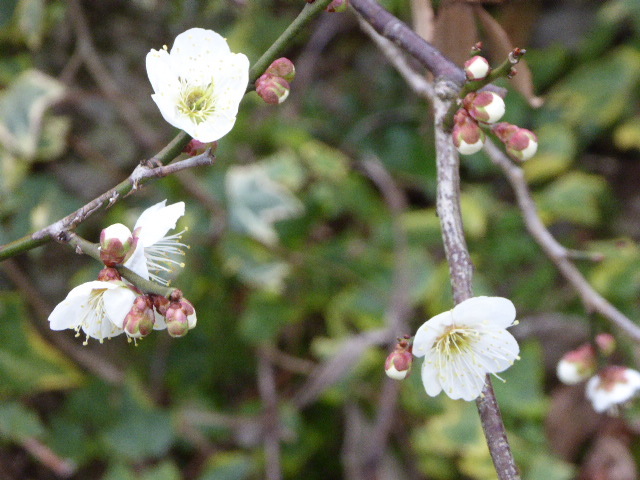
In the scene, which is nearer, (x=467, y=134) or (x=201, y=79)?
(x=467, y=134)

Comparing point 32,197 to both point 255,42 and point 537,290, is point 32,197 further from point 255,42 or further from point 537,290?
point 537,290

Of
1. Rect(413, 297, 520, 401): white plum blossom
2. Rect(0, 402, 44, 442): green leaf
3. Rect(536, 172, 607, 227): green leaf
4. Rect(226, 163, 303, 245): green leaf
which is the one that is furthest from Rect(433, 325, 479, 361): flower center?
Rect(0, 402, 44, 442): green leaf

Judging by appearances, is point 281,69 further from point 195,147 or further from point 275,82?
point 195,147

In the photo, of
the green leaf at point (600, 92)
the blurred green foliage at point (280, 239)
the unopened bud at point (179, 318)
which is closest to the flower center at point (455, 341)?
the unopened bud at point (179, 318)

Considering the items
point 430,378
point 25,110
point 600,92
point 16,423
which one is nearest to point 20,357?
point 16,423

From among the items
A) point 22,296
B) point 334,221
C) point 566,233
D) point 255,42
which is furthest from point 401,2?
point 22,296

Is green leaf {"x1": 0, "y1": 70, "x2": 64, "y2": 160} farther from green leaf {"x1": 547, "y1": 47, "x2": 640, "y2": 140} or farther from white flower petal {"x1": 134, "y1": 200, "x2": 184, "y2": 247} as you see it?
green leaf {"x1": 547, "y1": 47, "x2": 640, "y2": 140}
